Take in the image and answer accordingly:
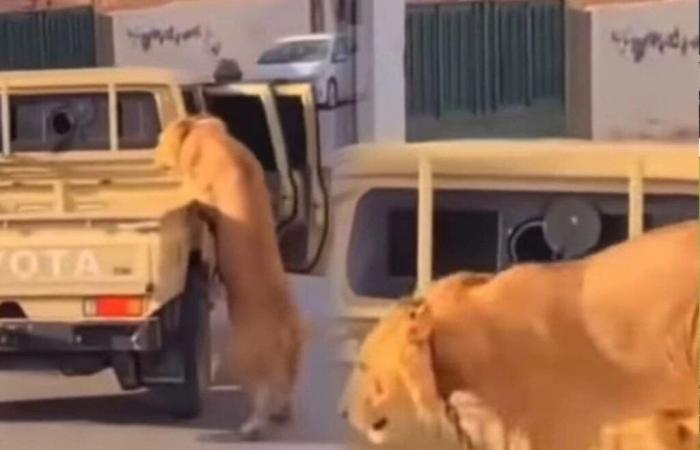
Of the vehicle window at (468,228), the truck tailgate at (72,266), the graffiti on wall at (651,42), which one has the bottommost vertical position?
the truck tailgate at (72,266)

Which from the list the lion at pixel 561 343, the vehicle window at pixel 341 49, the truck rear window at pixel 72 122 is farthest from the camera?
the truck rear window at pixel 72 122

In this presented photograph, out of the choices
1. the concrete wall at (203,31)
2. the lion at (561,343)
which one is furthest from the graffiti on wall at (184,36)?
the lion at (561,343)

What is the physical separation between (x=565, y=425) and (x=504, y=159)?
10 cm

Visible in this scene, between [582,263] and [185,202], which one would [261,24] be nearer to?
[185,202]

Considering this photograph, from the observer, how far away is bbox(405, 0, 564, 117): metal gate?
62 cm

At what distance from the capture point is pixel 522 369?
592mm

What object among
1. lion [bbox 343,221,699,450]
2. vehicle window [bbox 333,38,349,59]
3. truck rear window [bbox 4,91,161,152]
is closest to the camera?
lion [bbox 343,221,699,450]

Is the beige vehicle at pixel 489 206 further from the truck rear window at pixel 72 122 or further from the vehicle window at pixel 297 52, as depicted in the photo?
the truck rear window at pixel 72 122

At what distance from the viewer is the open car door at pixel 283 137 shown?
73cm

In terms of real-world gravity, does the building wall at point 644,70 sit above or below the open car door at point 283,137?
above

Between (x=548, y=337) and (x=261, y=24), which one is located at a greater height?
(x=261, y=24)

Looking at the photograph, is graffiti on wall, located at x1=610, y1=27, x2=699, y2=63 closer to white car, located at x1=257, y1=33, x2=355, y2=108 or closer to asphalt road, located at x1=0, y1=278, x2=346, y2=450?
white car, located at x1=257, y1=33, x2=355, y2=108

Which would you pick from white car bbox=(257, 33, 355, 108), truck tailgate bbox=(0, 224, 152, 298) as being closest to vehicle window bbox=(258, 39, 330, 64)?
white car bbox=(257, 33, 355, 108)

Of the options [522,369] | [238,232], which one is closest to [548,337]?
[522,369]
